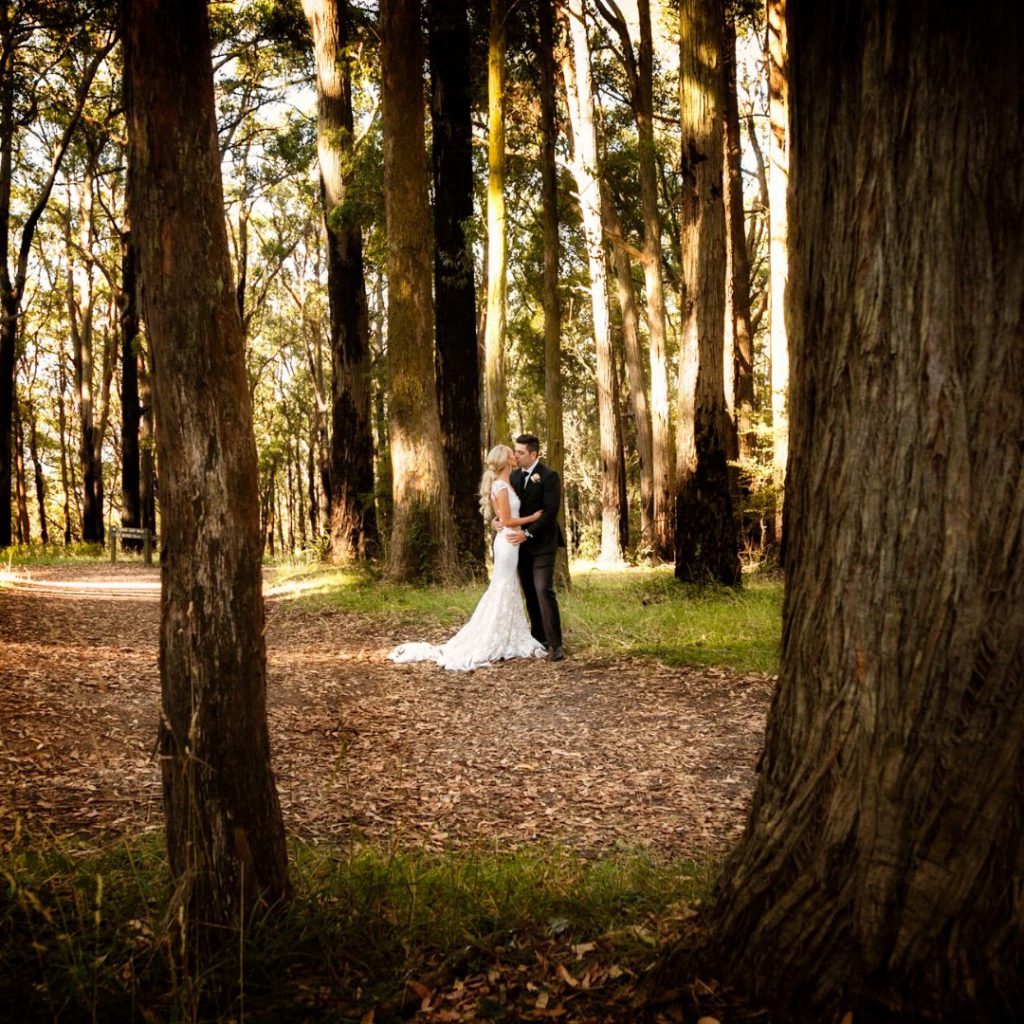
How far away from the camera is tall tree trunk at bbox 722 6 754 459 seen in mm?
19000

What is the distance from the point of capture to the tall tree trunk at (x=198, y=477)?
2.79 metres

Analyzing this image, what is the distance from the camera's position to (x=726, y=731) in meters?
6.55

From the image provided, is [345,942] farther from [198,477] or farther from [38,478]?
[38,478]

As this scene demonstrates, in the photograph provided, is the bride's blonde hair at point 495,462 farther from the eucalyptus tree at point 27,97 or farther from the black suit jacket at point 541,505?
the eucalyptus tree at point 27,97

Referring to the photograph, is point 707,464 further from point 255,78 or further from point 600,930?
point 255,78

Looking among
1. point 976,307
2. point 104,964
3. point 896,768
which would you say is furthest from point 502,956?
point 976,307

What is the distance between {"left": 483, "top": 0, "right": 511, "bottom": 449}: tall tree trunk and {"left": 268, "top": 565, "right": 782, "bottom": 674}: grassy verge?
2.54 metres

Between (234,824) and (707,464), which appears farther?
(707,464)

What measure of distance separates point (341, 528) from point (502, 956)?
49.4ft

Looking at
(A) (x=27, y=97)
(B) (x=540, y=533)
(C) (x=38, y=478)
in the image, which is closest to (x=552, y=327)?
(B) (x=540, y=533)

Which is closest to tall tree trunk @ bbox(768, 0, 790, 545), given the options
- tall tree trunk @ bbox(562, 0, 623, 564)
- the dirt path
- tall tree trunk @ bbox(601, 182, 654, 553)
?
tall tree trunk @ bbox(562, 0, 623, 564)

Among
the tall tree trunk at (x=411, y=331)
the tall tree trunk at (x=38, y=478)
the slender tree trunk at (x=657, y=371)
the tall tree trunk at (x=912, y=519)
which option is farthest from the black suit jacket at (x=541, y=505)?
the tall tree trunk at (x=38, y=478)

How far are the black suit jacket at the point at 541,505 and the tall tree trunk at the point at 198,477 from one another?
20.4 feet

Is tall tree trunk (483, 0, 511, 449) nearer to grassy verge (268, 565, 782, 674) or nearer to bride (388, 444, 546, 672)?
bride (388, 444, 546, 672)
